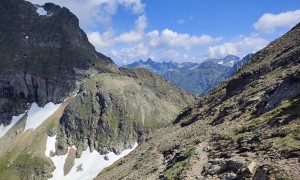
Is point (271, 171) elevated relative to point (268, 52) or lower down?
lower down

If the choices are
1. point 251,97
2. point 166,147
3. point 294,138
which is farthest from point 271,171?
point 166,147

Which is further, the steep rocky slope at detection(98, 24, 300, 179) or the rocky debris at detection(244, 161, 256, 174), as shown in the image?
the steep rocky slope at detection(98, 24, 300, 179)

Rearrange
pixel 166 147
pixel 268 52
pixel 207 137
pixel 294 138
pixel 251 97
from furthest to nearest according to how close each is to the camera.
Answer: pixel 268 52
pixel 166 147
pixel 251 97
pixel 207 137
pixel 294 138

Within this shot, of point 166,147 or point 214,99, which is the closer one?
point 166,147

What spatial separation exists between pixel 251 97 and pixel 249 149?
25.0 metres

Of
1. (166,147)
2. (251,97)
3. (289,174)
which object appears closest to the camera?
(289,174)

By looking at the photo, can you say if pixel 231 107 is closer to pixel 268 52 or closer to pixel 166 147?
pixel 166 147

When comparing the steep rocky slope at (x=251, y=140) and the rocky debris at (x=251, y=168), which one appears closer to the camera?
the rocky debris at (x=251, y=168)

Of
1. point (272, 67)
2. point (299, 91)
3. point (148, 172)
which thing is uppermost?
point (272, 67)

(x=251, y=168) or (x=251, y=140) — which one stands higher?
(x=251, y=140)

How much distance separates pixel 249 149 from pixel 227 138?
8414 mm

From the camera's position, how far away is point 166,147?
219 feet

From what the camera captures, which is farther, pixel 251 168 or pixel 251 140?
pixel 251 140

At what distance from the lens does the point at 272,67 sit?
2761 inches
